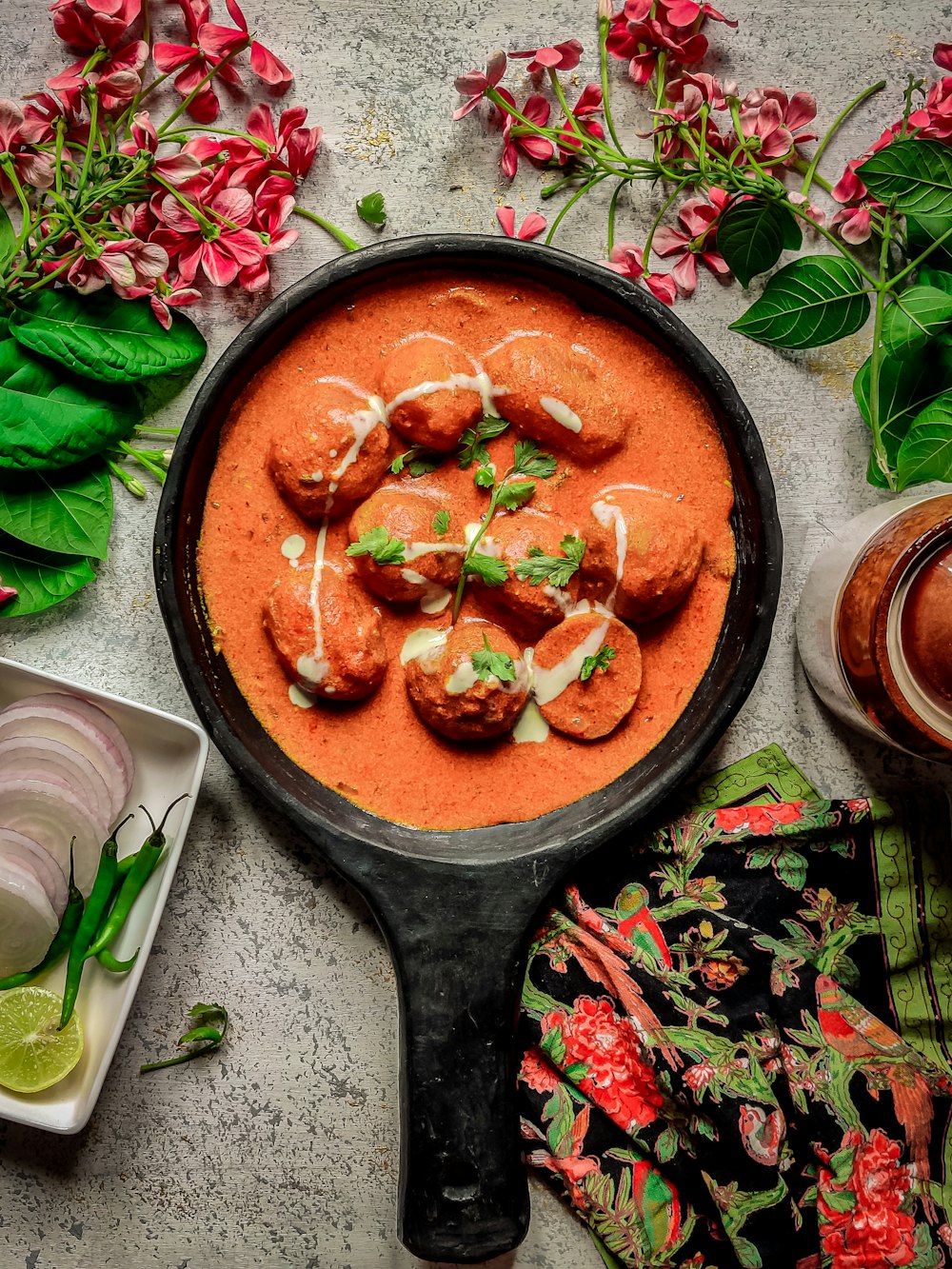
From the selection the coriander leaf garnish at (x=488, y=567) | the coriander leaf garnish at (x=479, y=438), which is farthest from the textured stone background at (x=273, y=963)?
the coriander leaf garnish at (x=488, y=567)

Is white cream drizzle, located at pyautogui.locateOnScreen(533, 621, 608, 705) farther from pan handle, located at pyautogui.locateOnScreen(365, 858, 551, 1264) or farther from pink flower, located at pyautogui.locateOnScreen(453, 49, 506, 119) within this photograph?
pink flower, located at pyautogui.locateOnScreen(453, 49, 506, 119)

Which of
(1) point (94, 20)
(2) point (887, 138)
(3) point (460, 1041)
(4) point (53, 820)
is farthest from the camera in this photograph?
(2) point (887, 138)

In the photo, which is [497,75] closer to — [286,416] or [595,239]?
[595,239]

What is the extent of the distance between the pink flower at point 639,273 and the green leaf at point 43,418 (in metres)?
1.10

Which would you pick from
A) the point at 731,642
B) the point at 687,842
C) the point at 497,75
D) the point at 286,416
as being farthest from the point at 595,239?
the point at 687,842

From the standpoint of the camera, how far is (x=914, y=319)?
1.86 metres

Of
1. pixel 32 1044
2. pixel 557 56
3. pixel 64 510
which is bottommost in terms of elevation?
pixel 32 1044

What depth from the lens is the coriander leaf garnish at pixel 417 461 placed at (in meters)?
1.91

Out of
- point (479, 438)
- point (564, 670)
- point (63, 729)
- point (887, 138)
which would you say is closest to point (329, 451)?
point (479, 438)

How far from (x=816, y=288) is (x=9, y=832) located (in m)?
1.92

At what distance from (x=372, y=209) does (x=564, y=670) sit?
1.04 metres

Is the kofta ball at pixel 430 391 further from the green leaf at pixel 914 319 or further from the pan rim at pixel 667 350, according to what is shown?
the green leaf at pixel 914 319

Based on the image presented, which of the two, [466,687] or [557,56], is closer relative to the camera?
[466,687]

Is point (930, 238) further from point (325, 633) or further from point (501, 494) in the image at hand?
point (325, 633)
